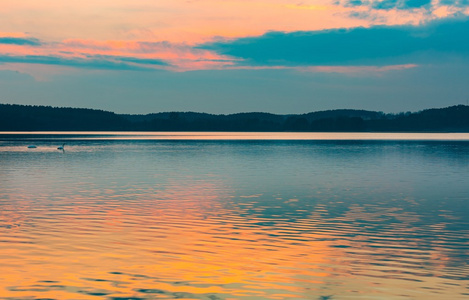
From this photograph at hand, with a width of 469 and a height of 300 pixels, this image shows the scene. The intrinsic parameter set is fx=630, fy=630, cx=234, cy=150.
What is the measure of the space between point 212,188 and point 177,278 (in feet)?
81.6

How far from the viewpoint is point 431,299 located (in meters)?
14.9

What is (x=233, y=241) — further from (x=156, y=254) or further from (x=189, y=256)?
(x=156, y=254)

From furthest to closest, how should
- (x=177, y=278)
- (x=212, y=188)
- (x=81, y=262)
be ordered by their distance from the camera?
Answer: (x=212, y=188) → (x=81, y=262) → (x=177, y=278)

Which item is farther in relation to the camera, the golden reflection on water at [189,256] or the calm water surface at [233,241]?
the calm water surface at [233,241]

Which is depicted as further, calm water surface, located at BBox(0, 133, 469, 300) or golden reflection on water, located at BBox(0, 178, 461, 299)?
calm water surface, located at BBox(0, 133, 469, 300)

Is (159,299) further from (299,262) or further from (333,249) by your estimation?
(333,249)

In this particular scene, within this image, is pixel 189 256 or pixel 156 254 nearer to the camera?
pixel 189 256

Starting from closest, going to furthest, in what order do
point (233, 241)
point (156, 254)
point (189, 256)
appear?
1. point (189, 256)
2. point (156, 254)
3. point (233, 241)

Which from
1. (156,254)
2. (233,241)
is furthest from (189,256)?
(233,241)

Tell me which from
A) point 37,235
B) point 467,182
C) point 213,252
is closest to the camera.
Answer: point 213,252

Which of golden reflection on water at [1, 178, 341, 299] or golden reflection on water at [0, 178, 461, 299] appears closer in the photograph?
golden reflection on water at [0, 178, 461, 299]

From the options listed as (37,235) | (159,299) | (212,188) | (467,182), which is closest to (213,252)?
(159,299)

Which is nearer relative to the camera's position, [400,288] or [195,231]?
[400,288]

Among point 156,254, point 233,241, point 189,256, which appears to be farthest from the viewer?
point 233,241
